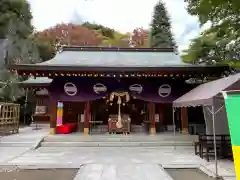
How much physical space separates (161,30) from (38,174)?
92.1 ft

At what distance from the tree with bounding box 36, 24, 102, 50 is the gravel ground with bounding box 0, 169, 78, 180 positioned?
2721 centimetres

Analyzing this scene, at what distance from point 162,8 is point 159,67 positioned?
77.7 feet

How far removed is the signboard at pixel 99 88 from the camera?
12.7 meters

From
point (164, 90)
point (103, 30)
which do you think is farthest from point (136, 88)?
point (103, 30)

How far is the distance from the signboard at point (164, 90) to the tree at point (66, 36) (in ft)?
71.7

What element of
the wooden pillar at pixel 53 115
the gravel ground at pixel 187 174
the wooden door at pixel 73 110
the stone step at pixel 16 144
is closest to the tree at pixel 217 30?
the gravel ground at pixel 187 174

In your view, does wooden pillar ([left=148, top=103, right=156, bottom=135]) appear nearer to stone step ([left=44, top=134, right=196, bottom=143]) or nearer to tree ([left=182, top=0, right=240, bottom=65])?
stone step ([left=44, top=134, right=196, bottom=143])

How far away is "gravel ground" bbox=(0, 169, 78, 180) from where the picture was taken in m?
5.83

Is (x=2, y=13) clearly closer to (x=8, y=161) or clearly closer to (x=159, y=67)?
(x=159, y=67)

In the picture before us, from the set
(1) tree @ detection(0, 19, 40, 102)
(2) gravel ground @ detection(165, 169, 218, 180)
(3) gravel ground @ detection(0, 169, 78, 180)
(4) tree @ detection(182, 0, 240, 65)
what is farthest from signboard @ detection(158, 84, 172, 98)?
(1) tree @ detection(0, 19, 40, 102)

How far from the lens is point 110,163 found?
23.7 ft

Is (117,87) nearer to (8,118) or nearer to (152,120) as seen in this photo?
(152,120)

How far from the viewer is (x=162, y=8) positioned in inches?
1300

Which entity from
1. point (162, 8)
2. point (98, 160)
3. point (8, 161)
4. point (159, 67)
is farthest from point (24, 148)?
point (162, 8)
